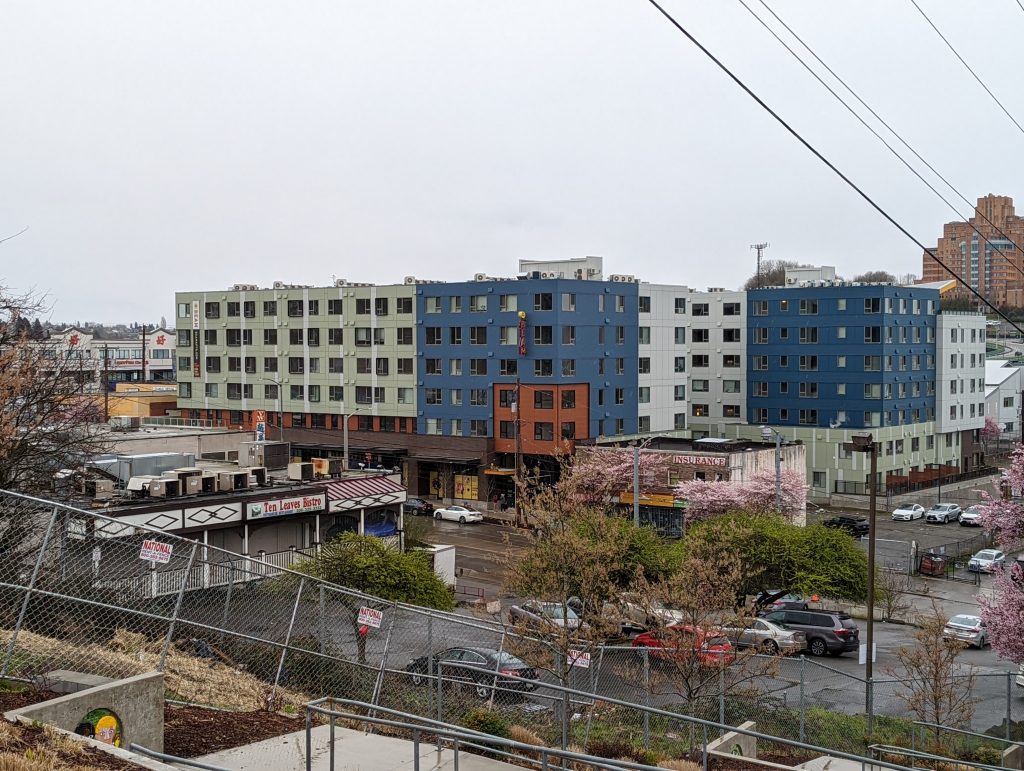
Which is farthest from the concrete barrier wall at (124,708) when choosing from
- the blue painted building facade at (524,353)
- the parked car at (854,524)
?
the blue painted building facade at (524,353)

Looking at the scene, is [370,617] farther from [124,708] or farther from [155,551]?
[124,708]

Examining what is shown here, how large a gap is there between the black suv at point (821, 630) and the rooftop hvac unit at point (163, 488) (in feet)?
65.2

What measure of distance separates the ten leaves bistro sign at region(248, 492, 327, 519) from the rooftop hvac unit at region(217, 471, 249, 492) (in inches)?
51.7

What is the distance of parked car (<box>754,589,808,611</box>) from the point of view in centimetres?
3560

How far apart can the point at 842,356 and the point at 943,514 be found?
1477 centimetres

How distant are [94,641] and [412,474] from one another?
56.5m

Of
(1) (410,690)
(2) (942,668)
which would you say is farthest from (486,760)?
(2) (942,668)

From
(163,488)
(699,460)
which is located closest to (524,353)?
(699,460)

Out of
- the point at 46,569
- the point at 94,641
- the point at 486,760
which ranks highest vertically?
the point at 46,569

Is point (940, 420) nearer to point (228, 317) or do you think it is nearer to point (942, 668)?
point (228, 317)

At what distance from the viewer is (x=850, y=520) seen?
5691 centimetres

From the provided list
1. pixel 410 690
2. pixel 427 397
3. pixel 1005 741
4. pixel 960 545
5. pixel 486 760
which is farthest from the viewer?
pixel 427 397

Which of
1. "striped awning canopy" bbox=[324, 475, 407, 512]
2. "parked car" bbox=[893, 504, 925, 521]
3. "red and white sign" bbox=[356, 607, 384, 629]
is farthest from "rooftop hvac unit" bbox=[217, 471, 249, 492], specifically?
"parked car" bbox=[893, 504, 925, 521]

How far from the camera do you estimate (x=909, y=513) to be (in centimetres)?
6369
